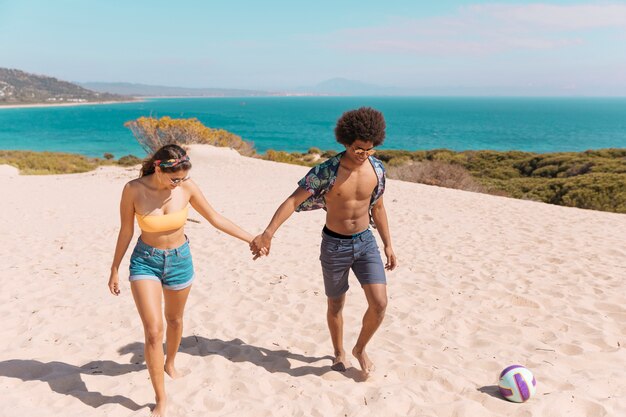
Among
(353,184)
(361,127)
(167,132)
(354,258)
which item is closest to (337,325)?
(354,258)

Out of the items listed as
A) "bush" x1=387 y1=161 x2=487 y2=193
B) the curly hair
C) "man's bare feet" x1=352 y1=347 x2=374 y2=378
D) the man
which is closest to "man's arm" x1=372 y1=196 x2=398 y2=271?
the man

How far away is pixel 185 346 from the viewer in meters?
4.41

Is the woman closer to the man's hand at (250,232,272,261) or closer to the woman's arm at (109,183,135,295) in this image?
the woman's arm at (109,183,135,295)

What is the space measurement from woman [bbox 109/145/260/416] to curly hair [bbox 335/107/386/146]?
1.10 metres

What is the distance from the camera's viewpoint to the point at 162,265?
322 cm

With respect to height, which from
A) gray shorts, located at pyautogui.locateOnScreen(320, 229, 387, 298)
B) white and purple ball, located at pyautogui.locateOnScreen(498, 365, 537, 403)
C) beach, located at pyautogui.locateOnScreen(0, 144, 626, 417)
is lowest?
beach, located at pyautogui.locateOnScreen(0, 144, 626, 417)

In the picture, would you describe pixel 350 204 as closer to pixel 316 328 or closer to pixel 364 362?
pixel 364 362

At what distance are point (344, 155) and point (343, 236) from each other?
0.60 metres

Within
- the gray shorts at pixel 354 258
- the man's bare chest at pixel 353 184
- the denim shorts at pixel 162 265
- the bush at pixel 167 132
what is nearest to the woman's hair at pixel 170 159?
the denim shorts at pixel 162 265

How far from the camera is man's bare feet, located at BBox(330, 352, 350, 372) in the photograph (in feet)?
12.7

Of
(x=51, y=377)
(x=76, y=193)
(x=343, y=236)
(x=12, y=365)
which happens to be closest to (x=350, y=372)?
(x=343, y=236)

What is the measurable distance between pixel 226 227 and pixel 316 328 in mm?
1765

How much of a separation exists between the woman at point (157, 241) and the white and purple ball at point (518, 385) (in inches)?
92.5

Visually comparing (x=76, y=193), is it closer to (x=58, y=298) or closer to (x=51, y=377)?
(x=58, y=298)
